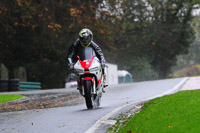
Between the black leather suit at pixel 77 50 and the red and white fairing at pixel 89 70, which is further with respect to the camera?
the black leather suit at pixel 77 50

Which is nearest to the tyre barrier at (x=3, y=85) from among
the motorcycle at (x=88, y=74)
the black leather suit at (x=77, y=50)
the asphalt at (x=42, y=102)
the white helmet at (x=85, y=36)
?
the asphalt at (x=42, y=102)

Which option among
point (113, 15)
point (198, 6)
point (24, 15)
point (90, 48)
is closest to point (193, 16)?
point (198, 6)

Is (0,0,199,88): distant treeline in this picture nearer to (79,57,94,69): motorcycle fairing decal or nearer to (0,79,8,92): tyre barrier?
(0,79,8,92): tyre barrier

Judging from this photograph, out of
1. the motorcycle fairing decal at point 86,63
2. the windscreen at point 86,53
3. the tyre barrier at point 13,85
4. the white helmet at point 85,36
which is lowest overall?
the tyre barrier at point 13,85

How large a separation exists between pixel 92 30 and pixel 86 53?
2203cm

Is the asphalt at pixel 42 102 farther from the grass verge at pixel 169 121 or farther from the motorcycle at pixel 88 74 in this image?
the grass verge at pixel 169 121

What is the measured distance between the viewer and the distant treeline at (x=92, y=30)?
3181 centimetres

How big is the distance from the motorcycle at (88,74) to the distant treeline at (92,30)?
1870 cm

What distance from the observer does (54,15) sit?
111 ft

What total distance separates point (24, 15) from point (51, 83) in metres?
11.5

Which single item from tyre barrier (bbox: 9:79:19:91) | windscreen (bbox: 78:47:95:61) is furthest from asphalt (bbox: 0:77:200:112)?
tyre barrier (bbox: 9:79:19:91)

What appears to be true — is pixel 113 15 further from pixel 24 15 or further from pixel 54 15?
pixel 24 15

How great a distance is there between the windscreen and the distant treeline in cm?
1862

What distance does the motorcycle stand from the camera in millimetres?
10773
